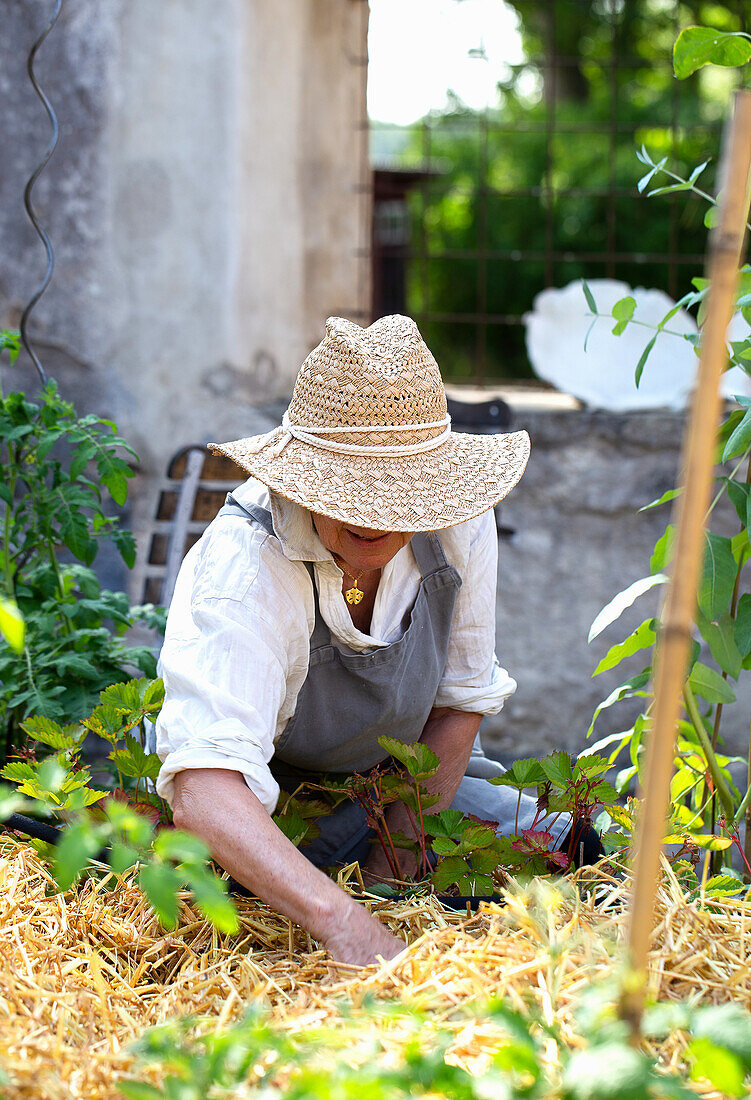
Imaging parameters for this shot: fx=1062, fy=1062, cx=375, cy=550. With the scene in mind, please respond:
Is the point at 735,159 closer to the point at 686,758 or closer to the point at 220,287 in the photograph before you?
the point at 686,758

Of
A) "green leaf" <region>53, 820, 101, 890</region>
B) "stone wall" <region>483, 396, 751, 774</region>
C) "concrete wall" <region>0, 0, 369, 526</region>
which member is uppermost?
"concrete wall" <region>0, 0, 369, 526</region>

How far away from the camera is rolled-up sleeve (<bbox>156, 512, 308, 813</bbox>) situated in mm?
1306

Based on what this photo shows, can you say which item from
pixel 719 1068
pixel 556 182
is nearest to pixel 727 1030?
pixel 719 1068

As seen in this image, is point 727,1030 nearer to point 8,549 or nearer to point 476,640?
point 476,640

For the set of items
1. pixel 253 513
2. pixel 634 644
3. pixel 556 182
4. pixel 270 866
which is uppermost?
pixel 556 182

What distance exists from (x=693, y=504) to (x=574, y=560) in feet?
8.52

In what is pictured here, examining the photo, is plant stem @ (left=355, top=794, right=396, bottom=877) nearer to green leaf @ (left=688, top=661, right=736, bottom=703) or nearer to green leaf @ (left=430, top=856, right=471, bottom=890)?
green leaf @ (left=430, top=856, right=471, bottom=890)

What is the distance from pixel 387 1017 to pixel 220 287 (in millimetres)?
2319

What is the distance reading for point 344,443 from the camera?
1.42m

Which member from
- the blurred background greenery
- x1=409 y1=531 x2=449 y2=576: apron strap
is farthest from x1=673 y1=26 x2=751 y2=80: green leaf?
the blurred background greenery

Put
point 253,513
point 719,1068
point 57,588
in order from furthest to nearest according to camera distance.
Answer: point 57,588 → point 253,513 → point 719,1068

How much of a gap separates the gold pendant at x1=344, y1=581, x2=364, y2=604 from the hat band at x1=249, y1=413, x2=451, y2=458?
0.83 ft

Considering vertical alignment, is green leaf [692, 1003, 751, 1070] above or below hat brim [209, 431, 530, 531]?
below

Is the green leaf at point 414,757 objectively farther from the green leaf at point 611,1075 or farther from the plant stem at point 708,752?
the green leaf at point 611,1075
